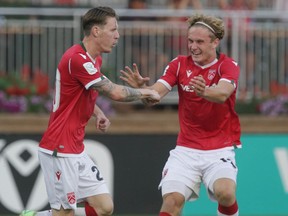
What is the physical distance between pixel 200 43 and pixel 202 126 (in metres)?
0.80

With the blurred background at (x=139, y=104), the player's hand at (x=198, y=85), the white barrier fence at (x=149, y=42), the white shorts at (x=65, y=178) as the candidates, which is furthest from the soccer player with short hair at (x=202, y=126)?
the white barrier fence at (x=149, y=42)

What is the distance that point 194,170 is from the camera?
36.4ft

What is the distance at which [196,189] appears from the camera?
11.1 m

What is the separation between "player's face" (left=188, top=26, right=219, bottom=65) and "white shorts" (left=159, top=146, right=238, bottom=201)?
889 millimetres

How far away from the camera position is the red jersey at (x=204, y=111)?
11109 millimetres

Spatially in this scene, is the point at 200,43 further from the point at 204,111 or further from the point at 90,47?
the point at 90,47

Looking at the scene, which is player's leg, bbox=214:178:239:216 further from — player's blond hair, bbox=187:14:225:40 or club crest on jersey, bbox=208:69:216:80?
player's blond hair, bbox=187:14:225:40

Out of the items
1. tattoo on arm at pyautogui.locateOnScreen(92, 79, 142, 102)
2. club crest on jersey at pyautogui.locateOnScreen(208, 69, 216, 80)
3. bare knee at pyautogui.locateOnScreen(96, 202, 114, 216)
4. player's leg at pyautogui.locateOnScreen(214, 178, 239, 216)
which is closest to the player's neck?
tattoo on arm at pyautogui.locateOnScreen(92, 79, 142, 102)

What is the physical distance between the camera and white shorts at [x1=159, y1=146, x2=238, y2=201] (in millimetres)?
10930

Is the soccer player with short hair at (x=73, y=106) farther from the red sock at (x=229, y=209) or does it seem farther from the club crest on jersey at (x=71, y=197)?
the red sock at (x=229, y=209)

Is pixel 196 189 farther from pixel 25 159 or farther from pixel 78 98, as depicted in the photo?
pixel 25 159

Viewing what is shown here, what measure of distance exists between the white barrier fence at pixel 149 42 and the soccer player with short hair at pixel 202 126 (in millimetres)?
4715

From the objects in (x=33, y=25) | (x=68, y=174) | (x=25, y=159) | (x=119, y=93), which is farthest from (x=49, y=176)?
(x=33, y=25)

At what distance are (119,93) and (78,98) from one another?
0.38 metres
